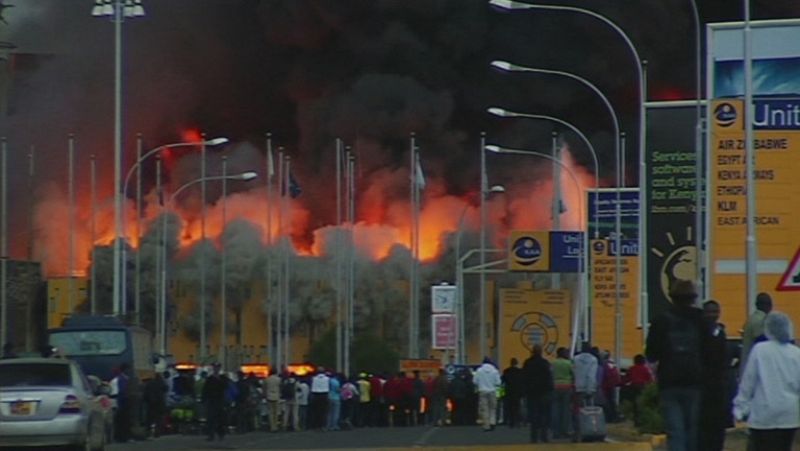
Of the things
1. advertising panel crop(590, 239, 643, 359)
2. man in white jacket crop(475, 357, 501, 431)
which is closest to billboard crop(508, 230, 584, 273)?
advertising panel crop(590, 239, 643, 359)

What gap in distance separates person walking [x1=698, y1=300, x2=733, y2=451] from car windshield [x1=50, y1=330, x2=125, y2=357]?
28000 mm

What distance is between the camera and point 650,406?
113 feet

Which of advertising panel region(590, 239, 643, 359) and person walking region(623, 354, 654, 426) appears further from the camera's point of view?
advertising panel region(590, 239, 643, 359)

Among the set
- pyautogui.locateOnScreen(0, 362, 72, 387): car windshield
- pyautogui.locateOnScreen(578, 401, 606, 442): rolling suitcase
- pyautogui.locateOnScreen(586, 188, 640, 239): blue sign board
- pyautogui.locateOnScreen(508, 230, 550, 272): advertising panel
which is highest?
pyautogui.locateOnScreen(586, 188, 640, 239): blue sign board

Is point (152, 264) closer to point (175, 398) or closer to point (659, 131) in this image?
point (175, 398)

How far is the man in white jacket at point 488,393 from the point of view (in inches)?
1790

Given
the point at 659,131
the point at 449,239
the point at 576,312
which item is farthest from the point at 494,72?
the point at 659,131

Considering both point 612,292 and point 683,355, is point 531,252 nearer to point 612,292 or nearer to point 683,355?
point 612,292

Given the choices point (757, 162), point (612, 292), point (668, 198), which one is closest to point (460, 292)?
point (612, 292)

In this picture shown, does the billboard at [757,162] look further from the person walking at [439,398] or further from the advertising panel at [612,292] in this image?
the person walking at [439,398]

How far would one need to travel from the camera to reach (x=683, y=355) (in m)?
18.8

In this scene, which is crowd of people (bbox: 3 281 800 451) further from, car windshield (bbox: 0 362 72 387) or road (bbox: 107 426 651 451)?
car windshield (bbox: 0 362 72 387)

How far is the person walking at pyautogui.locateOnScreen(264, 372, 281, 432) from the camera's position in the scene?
5362cm

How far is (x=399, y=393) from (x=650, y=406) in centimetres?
2122
